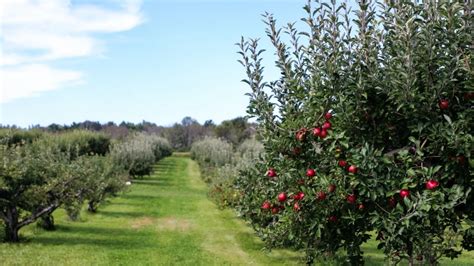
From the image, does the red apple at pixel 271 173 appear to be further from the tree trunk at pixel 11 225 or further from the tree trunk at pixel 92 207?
the tree trunk at pixel 92 207

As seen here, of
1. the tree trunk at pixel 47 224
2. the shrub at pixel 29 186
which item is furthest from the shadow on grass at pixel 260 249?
the tree trunk at pixel 47 224

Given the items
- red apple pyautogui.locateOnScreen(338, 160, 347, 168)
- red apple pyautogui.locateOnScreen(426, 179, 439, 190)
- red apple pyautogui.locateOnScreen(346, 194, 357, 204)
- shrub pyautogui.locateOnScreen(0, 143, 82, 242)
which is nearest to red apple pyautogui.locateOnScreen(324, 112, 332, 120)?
red apple pyautogui.locateOnScreen(338, 160, 347, 168)

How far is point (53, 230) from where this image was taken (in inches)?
727

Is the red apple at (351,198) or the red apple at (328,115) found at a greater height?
the red apple at (328,115)

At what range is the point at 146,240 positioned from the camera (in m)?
16.9

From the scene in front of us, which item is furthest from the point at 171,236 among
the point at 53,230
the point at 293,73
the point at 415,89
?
the point at 415,89

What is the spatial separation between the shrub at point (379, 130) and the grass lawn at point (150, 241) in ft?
27.1

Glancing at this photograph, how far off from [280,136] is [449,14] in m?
2.11

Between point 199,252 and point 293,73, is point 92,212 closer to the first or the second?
point 199,252

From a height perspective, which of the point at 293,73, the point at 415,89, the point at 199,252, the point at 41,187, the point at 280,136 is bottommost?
the point at 199,252

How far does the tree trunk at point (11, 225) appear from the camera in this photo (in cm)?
1592

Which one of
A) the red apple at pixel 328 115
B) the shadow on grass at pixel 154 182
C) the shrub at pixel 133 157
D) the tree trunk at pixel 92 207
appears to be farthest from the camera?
the shadow on grass at pixel 154 182

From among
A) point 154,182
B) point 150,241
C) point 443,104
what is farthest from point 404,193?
point 154,182

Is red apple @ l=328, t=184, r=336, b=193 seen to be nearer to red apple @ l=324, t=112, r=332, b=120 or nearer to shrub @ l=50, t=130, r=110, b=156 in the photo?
red apple @ l=324, t=112, r=332, b=120
